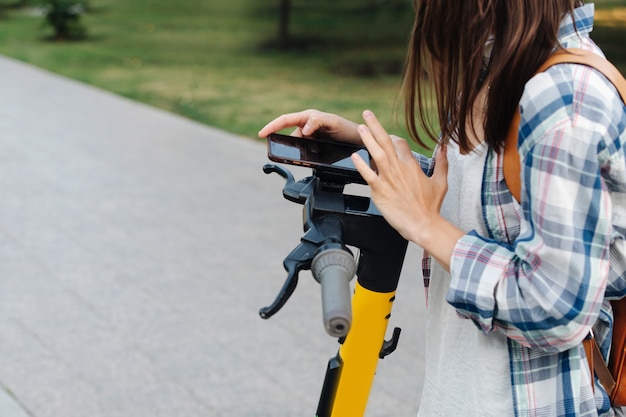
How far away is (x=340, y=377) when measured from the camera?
5.08ft

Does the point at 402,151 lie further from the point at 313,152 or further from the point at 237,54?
the point at 237,54

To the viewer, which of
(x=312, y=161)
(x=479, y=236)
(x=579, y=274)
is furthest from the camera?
(x=312, y=161)

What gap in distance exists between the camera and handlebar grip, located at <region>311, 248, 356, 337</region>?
1177mm

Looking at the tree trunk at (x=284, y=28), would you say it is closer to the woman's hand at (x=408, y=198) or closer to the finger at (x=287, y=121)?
the finger at (x=287, y=121)

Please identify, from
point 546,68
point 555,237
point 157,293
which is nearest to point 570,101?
point 546,68

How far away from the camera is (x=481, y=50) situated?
1295mm

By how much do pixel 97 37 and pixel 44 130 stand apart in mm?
8488

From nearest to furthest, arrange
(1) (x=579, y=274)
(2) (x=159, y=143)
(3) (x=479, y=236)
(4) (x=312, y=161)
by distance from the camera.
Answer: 1. (1) (x=579, y=274)
2. (3) (x=479, y=236)
3. (4) (x=312, y=161)
4. (2) (x=159, y=143)

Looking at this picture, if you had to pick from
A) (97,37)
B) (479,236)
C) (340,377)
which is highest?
(479,236)

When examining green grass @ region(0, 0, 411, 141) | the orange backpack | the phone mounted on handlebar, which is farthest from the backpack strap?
green grass @ region(0, 0, 411, 141)

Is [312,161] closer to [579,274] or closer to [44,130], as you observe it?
[579,274]

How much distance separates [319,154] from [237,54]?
13.6 metres

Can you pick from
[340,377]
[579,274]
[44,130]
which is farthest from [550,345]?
[44,130]

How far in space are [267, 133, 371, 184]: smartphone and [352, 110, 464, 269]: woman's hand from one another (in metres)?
0.10
